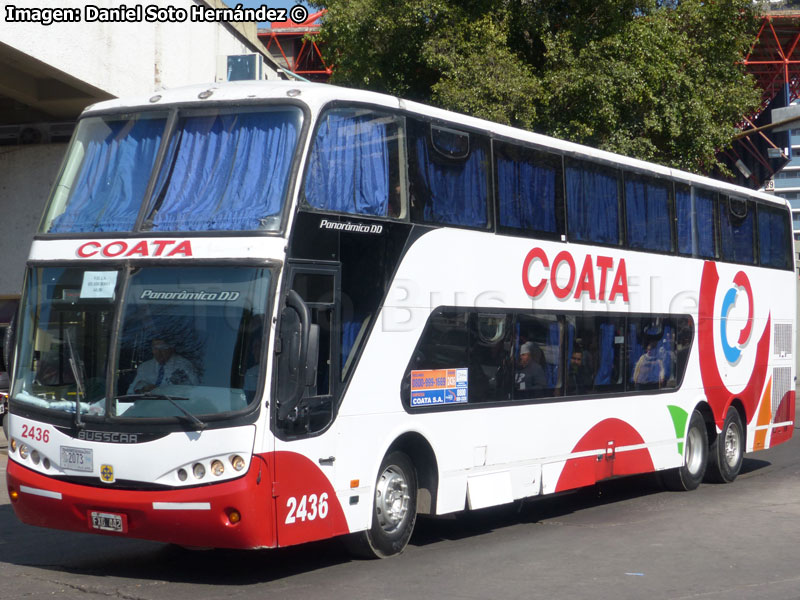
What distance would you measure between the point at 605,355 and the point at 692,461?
3022mm

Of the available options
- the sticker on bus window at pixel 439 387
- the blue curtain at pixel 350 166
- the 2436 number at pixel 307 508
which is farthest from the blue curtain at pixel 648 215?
the 2436 number at pixel 307 508

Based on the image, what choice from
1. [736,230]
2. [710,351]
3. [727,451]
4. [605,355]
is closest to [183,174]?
[605,355]

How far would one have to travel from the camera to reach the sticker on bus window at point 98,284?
27.0ft

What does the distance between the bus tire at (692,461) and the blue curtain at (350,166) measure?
6.95 metres

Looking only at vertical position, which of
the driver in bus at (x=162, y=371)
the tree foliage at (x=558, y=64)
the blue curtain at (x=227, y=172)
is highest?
the tree foliage at (x=558, y=64)

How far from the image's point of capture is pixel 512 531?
1118 centimetres

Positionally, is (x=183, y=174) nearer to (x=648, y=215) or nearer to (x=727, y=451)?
(x=648, y=215)

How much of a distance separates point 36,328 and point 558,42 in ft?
46.3

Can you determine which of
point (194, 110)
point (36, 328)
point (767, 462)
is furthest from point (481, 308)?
point (767, 462)

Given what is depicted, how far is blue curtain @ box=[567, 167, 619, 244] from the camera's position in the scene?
1202cm

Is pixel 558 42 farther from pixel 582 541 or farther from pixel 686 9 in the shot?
pixel 582 541

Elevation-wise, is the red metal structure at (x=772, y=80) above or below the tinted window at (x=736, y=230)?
above

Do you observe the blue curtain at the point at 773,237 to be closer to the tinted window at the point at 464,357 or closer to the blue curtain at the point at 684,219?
the blue curtain at the point at 684,219

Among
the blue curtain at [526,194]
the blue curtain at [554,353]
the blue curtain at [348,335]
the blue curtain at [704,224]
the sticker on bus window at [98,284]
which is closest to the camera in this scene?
the sticker on bus window at [98,284]
